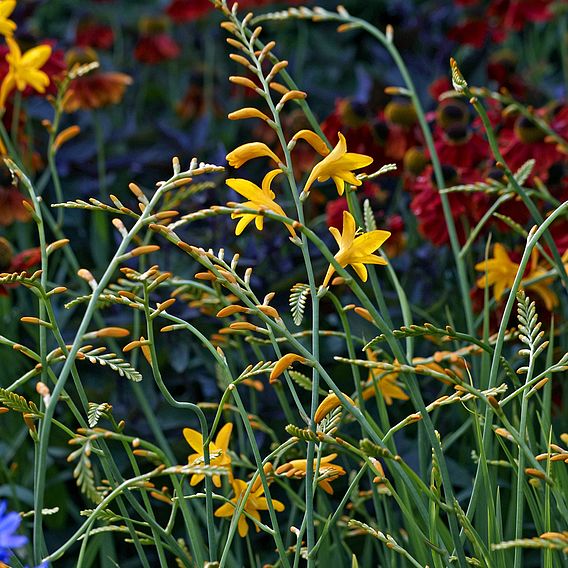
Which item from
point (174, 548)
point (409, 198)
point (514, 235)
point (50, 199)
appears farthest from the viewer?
point (409, 198)

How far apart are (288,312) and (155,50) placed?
1.17 meters

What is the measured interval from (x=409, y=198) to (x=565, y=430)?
700 mm

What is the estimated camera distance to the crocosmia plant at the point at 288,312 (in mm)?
636

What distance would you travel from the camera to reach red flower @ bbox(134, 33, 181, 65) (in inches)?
88.4

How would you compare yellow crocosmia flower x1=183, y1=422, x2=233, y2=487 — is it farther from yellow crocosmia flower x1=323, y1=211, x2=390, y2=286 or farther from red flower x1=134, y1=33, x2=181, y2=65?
red flower x1=134, y1=33, x2=181, y2=65

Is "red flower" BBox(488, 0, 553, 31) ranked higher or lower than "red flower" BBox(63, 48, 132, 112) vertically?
higher

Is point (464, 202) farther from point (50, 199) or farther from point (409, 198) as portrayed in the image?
point (50, 199)

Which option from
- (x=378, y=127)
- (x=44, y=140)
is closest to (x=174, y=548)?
(x=378, y=127)

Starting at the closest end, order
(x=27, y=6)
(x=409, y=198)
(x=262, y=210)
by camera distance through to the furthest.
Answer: (x=262, y=210) → (x=409, y=198) → (x=27, y=6)

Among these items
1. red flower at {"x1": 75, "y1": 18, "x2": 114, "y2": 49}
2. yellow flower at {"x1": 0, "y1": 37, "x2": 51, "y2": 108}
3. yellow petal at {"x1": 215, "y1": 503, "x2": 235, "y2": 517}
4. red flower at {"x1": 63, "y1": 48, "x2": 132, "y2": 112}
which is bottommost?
yellow petal at {"x1": 215, "y1": 503, "x2": 235, "y2": 517}

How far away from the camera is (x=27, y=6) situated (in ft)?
6.35

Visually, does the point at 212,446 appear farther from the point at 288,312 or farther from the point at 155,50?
the point at 155,50

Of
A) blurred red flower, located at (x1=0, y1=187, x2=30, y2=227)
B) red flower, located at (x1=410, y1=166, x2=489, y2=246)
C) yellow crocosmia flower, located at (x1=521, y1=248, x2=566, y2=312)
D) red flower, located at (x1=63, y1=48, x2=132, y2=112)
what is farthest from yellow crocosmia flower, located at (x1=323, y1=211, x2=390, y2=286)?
red flower, located at (x1=63, y1=48, x2=132, y2=112)

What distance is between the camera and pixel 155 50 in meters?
2.25
